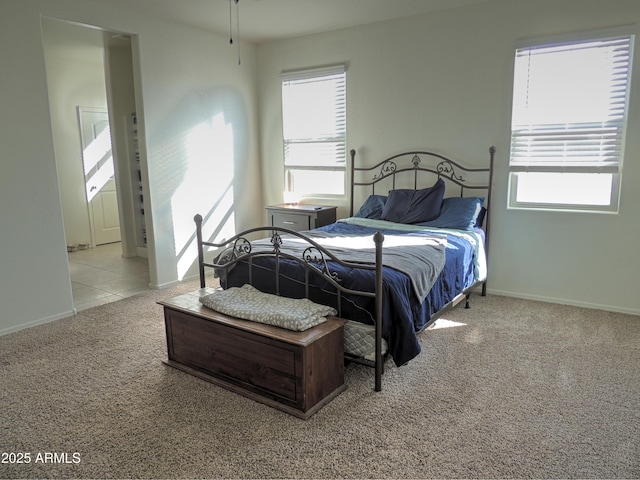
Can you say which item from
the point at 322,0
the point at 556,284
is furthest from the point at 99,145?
the point at 556,284

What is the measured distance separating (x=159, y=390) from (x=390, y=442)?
1361 mm

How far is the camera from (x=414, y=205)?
430 centimetres

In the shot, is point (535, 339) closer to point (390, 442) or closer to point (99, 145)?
point (390, 442)

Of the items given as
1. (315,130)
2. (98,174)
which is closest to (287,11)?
(315,130)

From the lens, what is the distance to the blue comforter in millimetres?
2576

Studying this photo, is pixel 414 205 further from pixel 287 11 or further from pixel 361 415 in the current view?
pixel 361 415

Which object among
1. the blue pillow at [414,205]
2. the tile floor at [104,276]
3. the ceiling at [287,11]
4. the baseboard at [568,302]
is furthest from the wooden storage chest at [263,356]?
the ceiling at [287,11]

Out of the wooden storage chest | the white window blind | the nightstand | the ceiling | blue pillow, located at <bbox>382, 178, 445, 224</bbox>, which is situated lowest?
the wooden storage chest

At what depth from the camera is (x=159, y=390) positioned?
271 cm

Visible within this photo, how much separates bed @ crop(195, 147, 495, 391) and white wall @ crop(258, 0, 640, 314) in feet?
0.62

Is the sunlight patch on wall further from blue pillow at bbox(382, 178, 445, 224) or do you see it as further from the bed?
blue pillow at bbox(382, 178, 445, 224)

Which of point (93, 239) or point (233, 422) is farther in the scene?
point (93, 239)

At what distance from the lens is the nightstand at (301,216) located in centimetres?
490

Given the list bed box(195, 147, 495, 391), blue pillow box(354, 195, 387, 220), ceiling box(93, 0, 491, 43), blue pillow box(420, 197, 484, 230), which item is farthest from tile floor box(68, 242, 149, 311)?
blue pillow box(420, 197, 484, 230)
